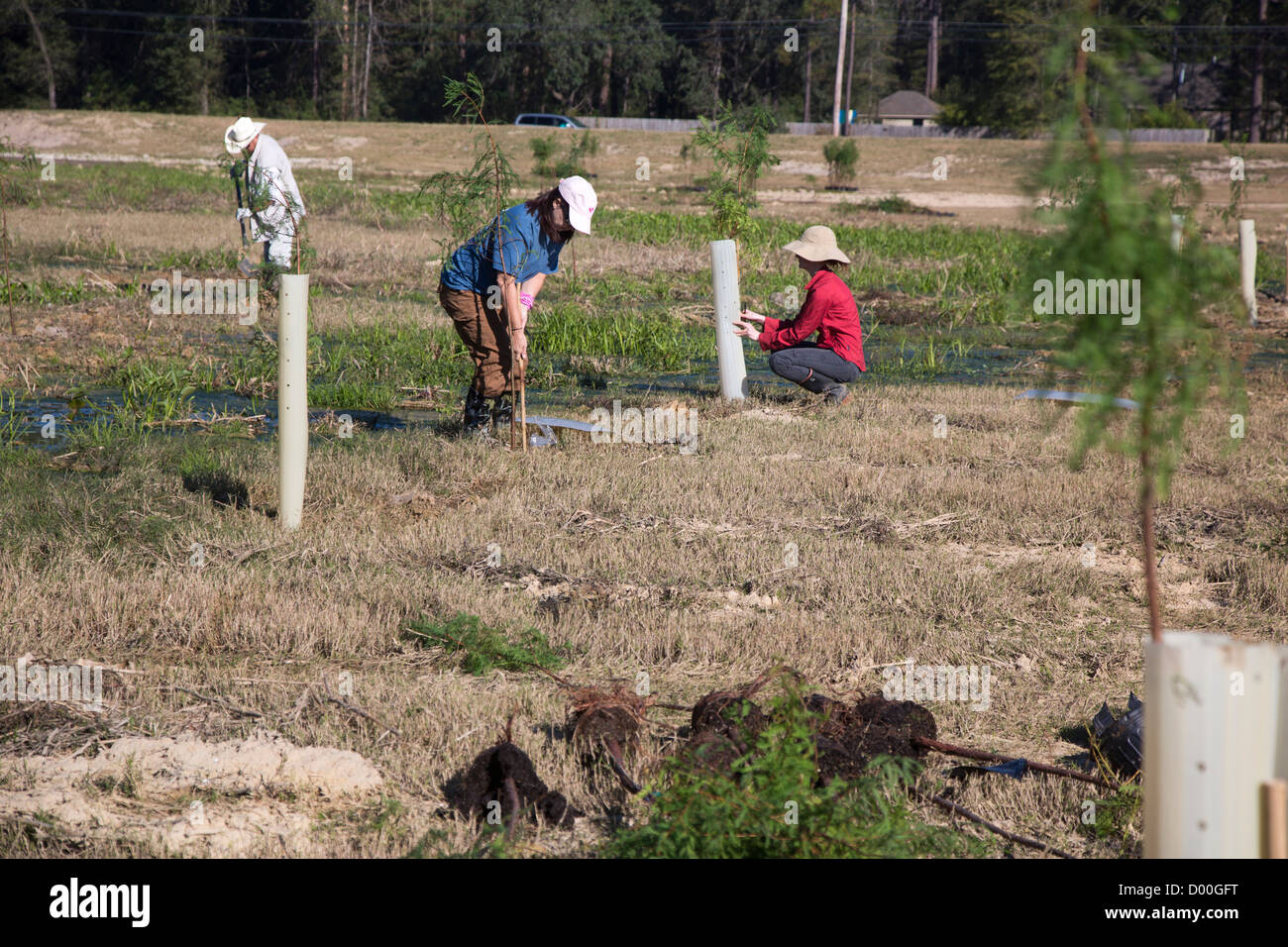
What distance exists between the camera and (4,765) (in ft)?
11.9

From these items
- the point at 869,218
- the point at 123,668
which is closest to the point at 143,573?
the point at 123,668

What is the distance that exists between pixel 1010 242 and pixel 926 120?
60985 millimetres

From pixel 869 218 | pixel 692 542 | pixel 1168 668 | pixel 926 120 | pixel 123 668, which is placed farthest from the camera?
pixel 926 120

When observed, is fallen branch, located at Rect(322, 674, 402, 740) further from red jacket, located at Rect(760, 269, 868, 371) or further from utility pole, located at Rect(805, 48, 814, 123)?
utility pole, located at Rect(805, 48, 814, 123)

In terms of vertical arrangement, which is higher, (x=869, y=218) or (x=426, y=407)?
(x=869, y=218)

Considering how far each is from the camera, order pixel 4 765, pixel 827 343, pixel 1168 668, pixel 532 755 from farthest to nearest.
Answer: pixel 827 343
pixel 532 755
pixel 4 765
pixel 1168 668

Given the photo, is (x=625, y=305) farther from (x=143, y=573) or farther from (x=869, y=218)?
(x=869, y=218)

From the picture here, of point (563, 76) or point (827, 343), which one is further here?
point (563, 76)

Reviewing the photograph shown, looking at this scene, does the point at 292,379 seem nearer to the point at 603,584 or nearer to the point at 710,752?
the point at 603,584

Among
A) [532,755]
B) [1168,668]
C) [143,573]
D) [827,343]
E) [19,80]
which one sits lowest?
[532,755]

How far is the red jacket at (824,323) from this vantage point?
9.09 meters
